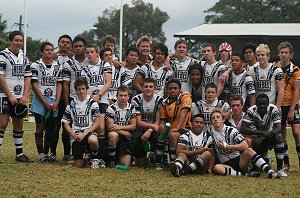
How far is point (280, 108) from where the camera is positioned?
10211 millimetres

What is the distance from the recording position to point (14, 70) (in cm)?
1052

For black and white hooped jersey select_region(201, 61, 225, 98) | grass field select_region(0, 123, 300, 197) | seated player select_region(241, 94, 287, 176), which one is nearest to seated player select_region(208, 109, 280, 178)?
grass field select_region(0, 123, 300, 197)

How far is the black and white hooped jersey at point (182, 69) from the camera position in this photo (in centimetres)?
1070

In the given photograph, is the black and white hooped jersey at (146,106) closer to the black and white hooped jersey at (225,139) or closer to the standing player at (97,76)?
the standing player at (97,76)

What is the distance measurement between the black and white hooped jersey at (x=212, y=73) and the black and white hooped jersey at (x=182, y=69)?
0.26 meters

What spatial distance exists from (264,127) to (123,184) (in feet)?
8.87

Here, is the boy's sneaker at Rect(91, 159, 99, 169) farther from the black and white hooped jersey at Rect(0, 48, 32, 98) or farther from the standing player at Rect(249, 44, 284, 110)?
the standing player at Rect(249, 44, 284, 110)

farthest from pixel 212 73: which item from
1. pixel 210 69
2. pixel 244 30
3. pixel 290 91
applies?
pixel 244 30

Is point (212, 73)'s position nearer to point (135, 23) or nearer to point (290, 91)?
point (290, 91)

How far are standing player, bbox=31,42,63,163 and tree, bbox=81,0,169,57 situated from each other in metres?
64.4

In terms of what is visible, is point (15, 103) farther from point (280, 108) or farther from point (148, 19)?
point (148, 19)

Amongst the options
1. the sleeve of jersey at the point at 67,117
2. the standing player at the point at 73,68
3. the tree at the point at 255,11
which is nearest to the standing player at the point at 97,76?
the standing player at the point at 73,68

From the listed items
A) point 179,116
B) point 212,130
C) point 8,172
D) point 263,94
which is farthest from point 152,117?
point 8,172

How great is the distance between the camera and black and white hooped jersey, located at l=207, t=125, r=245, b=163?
9602 mm
